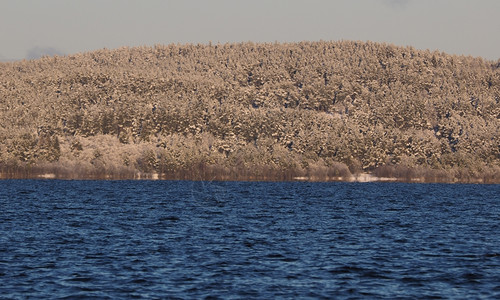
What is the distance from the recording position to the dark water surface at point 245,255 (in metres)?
28.2

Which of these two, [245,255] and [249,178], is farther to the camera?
[249,178]

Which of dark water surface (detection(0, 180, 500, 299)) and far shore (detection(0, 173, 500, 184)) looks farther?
far shore (detection(0, 173, 500, 184))

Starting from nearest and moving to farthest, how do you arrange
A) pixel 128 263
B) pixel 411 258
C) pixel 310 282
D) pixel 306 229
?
pixel 310 282 → pixel 128 263 → pixel 411 258 → pixel 306 229

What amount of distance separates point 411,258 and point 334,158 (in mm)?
151966

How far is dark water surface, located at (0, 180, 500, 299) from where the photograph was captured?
28.2 metres

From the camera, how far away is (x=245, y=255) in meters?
37.1

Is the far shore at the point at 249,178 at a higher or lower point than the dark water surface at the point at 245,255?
higher

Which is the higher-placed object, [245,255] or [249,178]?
[249,178]

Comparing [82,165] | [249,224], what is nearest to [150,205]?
[249,224]

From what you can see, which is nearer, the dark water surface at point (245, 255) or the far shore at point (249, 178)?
the dark water surface at point (245, 255)

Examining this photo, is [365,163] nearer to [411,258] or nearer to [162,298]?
[411,258]

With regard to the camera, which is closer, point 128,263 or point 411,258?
point 128,263

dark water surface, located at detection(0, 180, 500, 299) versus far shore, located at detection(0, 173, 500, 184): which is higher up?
far shore, located at detection(0, 173, 500, 184)

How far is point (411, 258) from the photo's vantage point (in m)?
36.6
